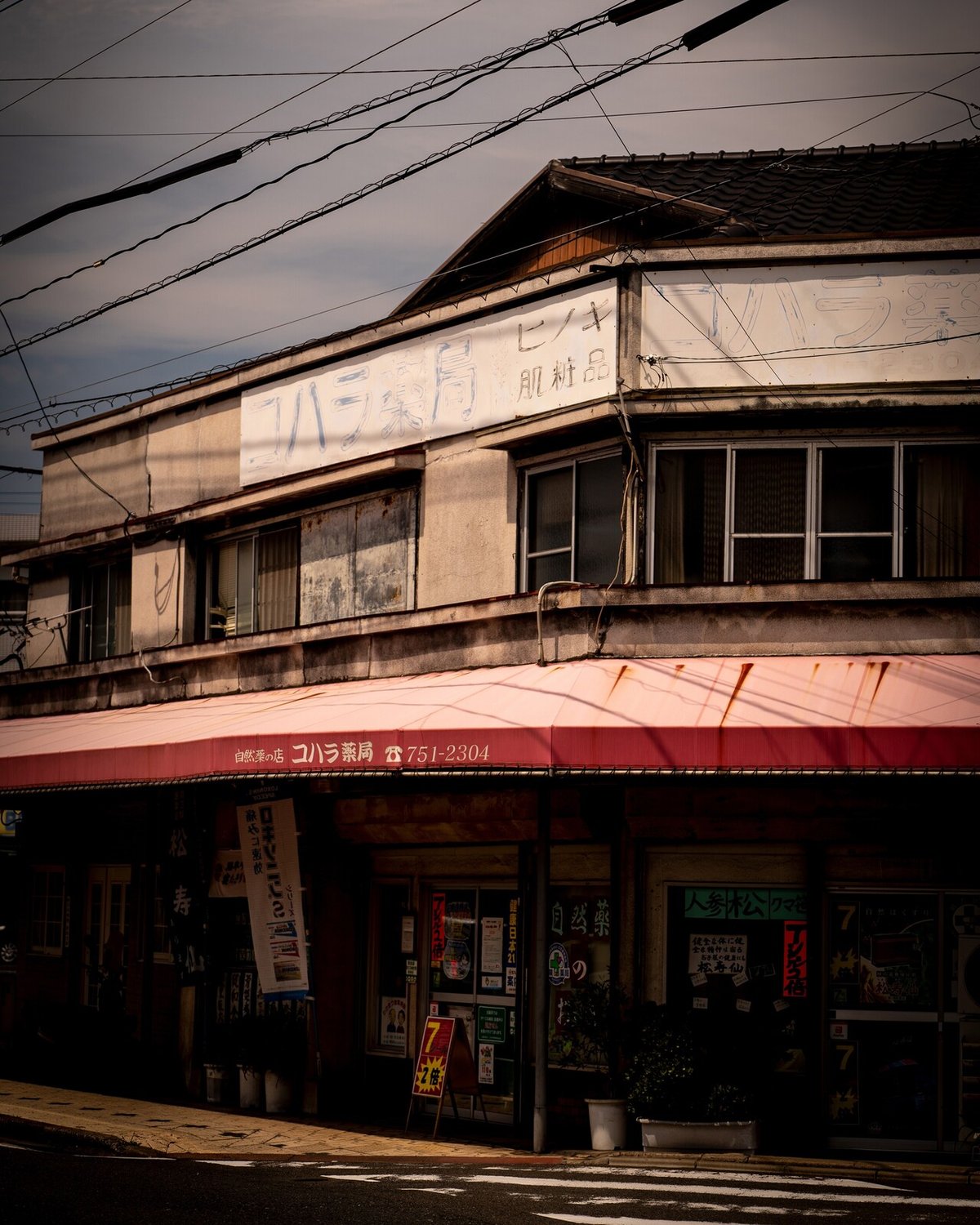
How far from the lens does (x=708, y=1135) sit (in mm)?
13680

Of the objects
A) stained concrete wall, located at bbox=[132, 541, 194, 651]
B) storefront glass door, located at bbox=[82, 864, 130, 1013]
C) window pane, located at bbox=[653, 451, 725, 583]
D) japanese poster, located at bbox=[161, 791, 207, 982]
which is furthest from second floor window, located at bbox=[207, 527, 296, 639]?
window pane, located at bbox=[653, 451, 725, 583]

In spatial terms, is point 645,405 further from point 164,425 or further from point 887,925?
point 164,425

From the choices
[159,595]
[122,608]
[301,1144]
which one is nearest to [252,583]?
[159,595]

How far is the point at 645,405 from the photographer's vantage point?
15.1 meters

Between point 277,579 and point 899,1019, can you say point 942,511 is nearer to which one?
point 899,1019

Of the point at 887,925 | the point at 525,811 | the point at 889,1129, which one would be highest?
the point at 525,811

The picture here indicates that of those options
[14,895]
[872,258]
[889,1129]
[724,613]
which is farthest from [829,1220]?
[14,895]

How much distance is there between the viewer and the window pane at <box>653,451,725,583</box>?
50.3 ft

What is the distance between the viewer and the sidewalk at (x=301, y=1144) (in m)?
13.3

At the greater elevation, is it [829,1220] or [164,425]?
[164,425]

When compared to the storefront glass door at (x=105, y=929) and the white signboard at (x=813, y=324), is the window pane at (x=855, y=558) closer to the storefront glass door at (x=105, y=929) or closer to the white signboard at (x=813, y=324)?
the white signboard at (x=813, y=324)

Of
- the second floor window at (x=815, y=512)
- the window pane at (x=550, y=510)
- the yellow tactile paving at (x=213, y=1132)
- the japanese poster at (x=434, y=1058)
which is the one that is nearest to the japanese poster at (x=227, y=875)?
the yellow tactile paving at (x=213, y=1132)

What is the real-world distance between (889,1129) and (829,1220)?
477 cm

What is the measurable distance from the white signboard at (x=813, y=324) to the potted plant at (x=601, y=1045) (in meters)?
6.11
